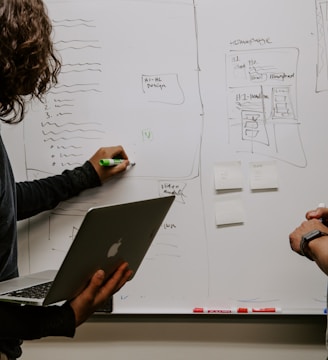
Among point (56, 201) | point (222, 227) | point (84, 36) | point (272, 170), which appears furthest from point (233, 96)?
point (56, 201)

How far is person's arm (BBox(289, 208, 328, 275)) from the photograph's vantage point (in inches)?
41.6

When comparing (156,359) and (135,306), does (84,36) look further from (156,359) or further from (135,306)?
(156,359)

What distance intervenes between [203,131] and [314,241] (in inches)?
20.8

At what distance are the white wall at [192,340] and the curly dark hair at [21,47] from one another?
34.6 inches

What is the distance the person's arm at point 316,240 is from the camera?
41.6 inches

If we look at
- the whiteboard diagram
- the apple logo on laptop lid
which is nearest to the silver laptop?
the apple logo on laptop lid

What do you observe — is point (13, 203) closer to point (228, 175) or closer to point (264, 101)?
point (228, 175)

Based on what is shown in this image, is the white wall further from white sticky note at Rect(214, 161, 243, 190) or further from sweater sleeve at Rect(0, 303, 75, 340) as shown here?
sweater sleeve at Rect(0, 303, 75, 340)

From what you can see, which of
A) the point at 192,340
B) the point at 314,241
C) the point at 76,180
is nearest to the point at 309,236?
the point at 314,241

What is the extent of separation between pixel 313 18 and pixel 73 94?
0.81 meters

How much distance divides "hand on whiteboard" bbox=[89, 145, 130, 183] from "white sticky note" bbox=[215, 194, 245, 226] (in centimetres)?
33

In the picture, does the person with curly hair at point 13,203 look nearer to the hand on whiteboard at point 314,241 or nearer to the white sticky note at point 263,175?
the hand on whiteboard at point 314,241

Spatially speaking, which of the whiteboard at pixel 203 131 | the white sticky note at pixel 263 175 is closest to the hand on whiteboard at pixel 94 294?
the whiteboard at pixel 203 131

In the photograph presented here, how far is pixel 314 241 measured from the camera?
110 centimetres
